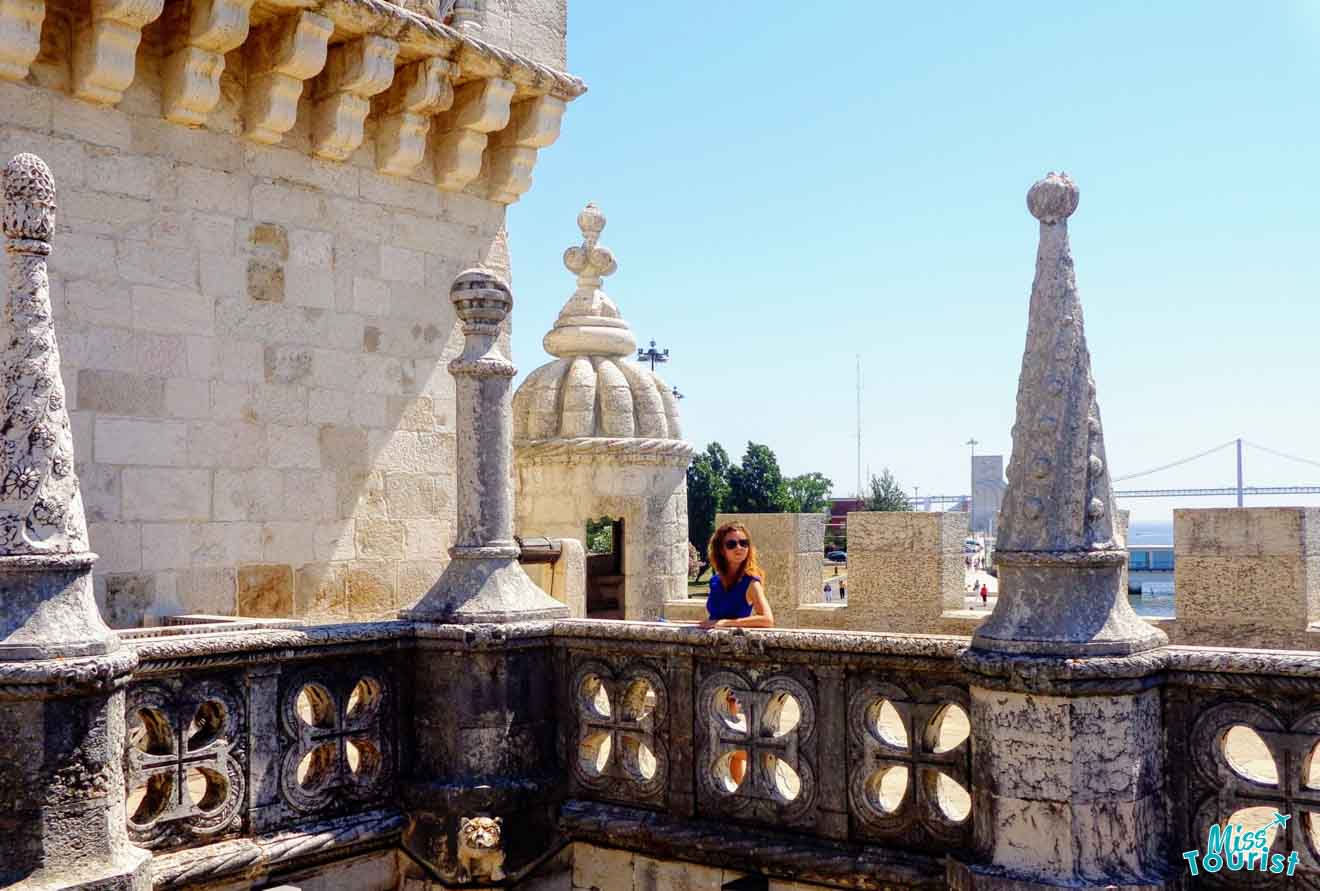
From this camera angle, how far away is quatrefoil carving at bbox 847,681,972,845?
459 centimetres

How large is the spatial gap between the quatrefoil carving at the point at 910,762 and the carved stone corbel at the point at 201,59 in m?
5.02

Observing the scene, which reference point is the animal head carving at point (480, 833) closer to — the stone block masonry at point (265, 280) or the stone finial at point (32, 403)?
the stone finial at point (32, 403)

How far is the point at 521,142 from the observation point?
911 cm

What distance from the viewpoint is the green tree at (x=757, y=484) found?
4934 centimetres

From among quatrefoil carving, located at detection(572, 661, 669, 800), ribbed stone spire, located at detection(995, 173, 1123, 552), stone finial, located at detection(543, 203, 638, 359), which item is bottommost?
quatrefoil carving, located at detection(572, 661, 669, 800)

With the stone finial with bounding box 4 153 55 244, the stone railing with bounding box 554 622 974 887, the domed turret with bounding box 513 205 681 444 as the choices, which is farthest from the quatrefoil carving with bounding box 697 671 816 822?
the domed turret with bounding box 513 205 681 444

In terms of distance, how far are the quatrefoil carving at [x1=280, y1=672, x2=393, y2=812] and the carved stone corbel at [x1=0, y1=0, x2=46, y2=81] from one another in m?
3.53

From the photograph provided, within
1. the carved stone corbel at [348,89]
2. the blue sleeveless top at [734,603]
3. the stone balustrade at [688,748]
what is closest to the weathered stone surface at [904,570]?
the stone balustrade at [688,748]

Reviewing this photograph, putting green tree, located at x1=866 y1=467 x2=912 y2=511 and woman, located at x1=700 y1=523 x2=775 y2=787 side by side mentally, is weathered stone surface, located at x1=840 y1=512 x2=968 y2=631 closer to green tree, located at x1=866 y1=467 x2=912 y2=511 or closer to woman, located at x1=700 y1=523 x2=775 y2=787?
woman, located at x1=700 y1=523 x2=775 y2=787

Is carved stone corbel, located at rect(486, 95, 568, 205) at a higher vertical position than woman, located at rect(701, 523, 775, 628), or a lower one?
higher

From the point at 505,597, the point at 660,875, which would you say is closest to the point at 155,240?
the point at 505,597

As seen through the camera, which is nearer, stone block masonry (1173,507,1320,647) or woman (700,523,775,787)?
woman (700,523,775,787)

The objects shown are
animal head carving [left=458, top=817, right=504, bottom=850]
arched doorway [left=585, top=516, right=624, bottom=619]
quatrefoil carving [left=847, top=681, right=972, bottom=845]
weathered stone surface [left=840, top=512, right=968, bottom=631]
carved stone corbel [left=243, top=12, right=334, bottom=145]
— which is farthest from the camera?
arched doorway [left=585, top=516, right=624, bottom=619]

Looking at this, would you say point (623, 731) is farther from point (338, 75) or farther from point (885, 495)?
point (885, 495)
